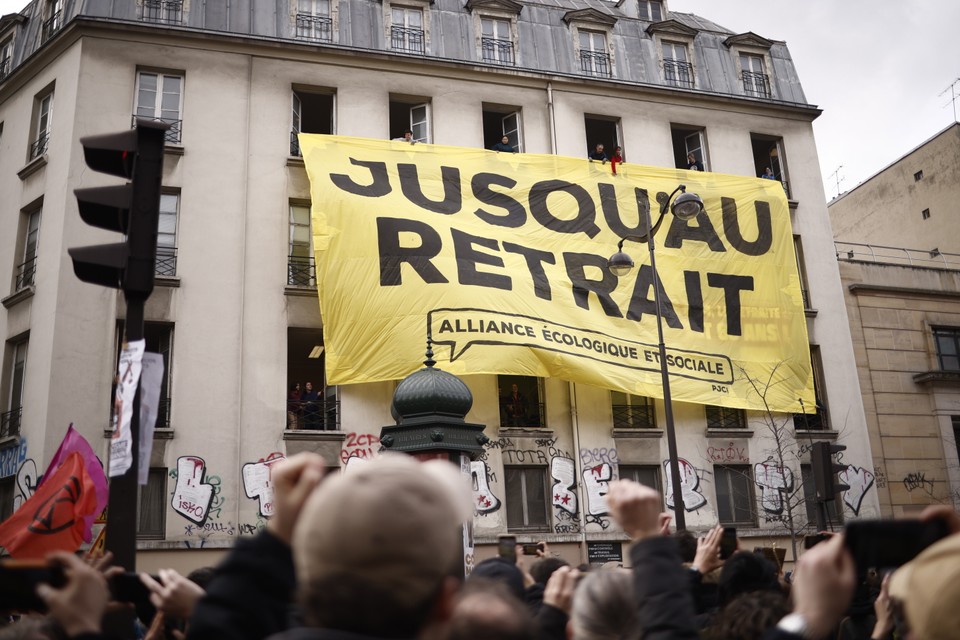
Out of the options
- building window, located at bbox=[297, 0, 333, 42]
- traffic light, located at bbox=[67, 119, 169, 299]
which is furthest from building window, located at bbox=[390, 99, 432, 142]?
traffic light, located at bbox=[67, 119, 169, 299]

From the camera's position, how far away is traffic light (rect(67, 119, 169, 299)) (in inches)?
215

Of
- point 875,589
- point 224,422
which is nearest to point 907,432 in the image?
point 224,422

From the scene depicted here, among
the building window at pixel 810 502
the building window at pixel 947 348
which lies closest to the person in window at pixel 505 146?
the building window at pixel 810 502

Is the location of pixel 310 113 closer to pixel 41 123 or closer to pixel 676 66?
pixel 41 123

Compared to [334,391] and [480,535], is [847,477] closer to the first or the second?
[480,535]

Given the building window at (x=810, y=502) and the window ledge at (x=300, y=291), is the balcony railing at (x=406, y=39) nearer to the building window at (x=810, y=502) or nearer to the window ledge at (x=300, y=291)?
the window ledge at (x=300, y=291)

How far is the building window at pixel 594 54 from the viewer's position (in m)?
27.2

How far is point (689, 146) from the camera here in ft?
92.0

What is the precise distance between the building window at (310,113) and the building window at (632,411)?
34.9ft

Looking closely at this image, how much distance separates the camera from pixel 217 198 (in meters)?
22.5

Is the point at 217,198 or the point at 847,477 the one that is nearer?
the point at 217,198

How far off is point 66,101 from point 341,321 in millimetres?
9289

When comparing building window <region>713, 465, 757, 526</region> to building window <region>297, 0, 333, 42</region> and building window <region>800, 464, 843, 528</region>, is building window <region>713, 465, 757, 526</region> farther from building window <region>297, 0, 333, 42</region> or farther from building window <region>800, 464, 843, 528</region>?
building window <region>297, 0, 333, 42</region>

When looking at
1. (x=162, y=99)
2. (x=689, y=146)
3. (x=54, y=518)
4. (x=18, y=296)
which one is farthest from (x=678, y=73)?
(x=54, y=518)
